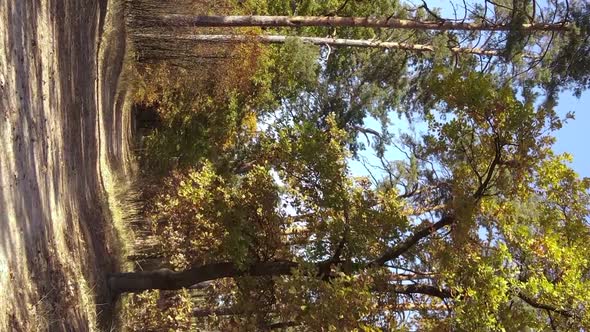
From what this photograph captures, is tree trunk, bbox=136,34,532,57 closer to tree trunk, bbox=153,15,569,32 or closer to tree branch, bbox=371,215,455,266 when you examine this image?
tree trunk, bbox=153,15,569,32

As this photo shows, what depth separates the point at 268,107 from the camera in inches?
823

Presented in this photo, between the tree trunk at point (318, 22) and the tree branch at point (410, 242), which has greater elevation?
the tree trunk at point (318, 22)

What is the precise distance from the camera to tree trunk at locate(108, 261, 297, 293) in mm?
9531

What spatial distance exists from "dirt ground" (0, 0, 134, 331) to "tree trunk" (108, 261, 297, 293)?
0.35 meters

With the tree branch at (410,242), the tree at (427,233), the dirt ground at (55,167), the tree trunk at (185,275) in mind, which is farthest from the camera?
the tree trunk at (185,275)

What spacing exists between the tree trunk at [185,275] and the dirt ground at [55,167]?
346 millimetres

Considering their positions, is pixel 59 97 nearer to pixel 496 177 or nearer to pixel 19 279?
pixel 19 279

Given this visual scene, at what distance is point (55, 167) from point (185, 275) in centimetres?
283

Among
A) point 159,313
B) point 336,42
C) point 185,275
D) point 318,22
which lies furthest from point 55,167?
point 336,42

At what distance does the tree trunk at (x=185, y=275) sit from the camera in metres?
9.53

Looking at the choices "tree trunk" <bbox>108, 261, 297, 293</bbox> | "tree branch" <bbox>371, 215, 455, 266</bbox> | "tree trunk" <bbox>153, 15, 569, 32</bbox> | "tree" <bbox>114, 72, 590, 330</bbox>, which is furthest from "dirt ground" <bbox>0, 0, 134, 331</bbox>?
"tree branch" <bbox>371, 215, 455, 266</bbox>

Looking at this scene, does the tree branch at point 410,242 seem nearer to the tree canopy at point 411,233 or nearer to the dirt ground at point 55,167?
the tree canopy at point 411,233

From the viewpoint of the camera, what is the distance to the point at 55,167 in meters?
8.21

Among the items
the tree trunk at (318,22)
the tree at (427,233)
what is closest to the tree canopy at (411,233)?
the tree at (427,233)
